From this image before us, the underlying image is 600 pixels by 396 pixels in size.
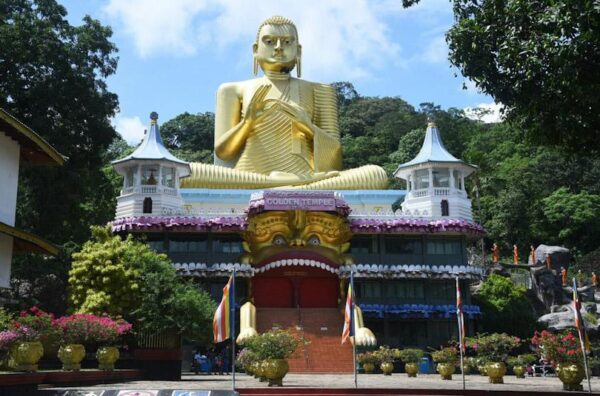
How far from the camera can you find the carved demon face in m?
31.4

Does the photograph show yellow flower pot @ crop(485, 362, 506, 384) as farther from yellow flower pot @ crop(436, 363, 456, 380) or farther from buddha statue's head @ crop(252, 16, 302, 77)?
buddha statue's head @ crop(252, 16, 302, 77)

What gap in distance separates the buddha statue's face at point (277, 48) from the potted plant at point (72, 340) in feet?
76.4

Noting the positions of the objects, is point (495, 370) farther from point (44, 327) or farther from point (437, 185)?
point (437, 185)

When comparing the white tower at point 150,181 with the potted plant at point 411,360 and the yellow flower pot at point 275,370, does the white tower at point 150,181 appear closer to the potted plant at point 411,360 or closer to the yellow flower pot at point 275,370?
the potted plant at point 411,360

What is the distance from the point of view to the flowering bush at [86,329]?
660 inches

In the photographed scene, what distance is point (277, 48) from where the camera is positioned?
37625mm

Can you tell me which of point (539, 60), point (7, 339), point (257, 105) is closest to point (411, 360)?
point (539, 60)

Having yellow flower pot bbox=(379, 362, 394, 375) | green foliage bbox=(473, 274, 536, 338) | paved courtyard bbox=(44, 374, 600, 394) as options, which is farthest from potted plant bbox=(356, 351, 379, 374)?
green foliage bbox=(473, 274, 536, 338)

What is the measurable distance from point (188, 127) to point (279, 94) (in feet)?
143

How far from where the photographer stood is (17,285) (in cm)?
3203

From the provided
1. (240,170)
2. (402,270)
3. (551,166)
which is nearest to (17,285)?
(240,170)

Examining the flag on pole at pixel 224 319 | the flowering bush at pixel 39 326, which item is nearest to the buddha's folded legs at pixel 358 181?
the flag on pole at pixel 224 319

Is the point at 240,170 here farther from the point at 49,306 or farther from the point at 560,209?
the point at 560,209

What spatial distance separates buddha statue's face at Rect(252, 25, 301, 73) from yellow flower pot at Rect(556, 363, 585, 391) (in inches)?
944
